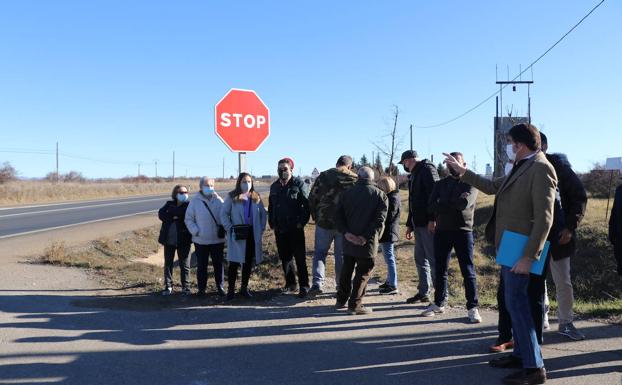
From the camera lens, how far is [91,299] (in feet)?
22.4

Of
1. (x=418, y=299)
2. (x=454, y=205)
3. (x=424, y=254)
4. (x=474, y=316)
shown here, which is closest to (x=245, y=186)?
(x=424, y=254)

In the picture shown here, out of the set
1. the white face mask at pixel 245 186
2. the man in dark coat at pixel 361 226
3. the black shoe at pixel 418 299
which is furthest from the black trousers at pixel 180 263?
the black shoe at pixel 418 299

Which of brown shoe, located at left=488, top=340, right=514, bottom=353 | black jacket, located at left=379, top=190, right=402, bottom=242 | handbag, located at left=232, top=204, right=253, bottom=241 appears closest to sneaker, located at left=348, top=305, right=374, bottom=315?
black jacket, located at left=379, top=190, right=402, bottom=242

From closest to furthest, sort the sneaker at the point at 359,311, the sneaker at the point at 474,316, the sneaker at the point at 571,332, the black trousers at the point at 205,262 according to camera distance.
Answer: the sneaker at the point at 571,332 < the sneaker at the point at 474,316 < the sneaker at the point at 359,311 < the black trousers at the point at 205,262

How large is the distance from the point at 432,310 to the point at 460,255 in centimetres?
78

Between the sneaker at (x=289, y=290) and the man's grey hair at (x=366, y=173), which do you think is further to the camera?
the sneaker at (x=289, y=290)

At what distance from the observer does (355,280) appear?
20.2 ft

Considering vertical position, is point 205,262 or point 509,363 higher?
point 205,262

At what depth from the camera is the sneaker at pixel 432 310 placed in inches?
233

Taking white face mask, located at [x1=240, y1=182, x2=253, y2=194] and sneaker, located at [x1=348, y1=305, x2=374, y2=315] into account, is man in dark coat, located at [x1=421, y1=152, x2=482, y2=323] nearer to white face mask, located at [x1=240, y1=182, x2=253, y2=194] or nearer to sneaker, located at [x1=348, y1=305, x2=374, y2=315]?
sneaker, located at [x1=348, y1=305, x2=374, y2=315]

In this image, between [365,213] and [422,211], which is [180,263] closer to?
[365,213]

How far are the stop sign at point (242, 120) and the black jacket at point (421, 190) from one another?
2.31 m

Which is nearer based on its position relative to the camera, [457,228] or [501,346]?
[501,346]

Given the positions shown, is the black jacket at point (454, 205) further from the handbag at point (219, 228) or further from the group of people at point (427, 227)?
the handbag at point (219, 228)
